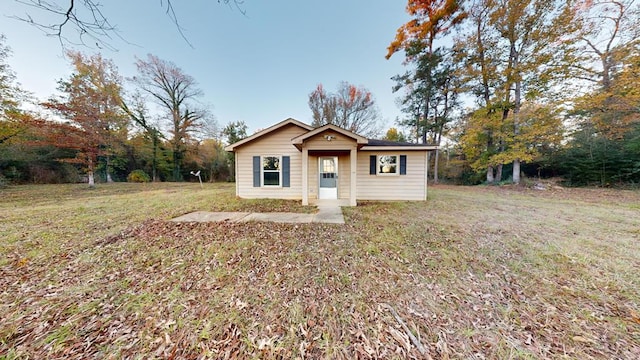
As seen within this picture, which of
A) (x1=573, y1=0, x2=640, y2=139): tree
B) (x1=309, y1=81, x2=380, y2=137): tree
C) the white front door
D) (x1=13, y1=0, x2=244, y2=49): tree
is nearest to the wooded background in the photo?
(x1=573, y1=0, x2=640, y2=139): tree

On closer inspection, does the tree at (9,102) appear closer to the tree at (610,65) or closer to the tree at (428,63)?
the tree at (428,63)

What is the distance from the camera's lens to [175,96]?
1900cm

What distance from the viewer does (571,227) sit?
15.5ft

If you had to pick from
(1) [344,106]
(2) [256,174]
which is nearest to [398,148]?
(2) [256,174]

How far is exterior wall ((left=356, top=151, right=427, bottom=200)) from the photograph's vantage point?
8212 mm

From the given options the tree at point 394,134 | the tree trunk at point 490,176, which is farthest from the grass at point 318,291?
the tree at point 394,134

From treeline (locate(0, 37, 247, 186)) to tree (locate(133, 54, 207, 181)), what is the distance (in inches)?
2.9

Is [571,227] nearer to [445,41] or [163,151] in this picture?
[445,41]

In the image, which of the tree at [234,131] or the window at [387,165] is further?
the tree at [234,131]

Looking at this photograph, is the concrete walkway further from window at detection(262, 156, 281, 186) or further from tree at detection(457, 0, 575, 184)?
tree at detection(457, 0, 575, 184)

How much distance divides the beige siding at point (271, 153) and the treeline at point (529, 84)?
12.4 metres

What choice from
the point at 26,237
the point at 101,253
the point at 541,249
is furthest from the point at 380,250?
the point at 26,237

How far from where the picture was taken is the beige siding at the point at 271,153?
8516 mm

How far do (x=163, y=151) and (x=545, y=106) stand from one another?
3013 centimetres
